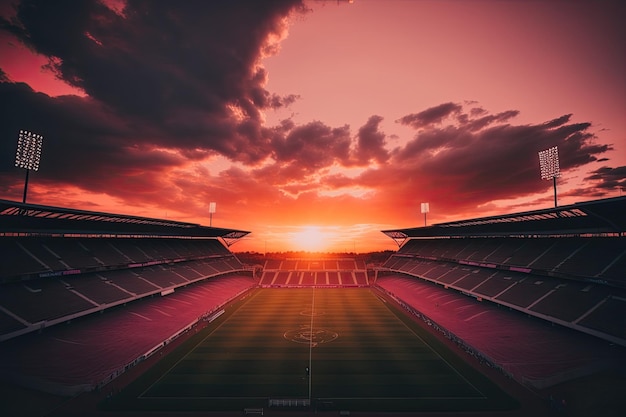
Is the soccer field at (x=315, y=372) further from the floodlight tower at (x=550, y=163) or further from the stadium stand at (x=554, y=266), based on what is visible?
the floodlight tower at (x=550, y=163)

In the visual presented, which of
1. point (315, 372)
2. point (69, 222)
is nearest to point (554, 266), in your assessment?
point (315, 372)

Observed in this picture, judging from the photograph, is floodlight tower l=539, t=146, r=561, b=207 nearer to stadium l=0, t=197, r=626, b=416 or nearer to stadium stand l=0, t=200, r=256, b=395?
stadium l=0, t=197, r=626, b=416

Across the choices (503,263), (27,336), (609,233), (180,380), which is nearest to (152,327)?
(27,336)

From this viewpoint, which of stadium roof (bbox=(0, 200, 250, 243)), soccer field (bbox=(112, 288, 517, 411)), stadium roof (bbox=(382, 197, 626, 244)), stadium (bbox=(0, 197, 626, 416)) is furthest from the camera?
stadium roof (bbox=(0, 200, 250, 243))

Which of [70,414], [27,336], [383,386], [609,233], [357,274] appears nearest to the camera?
[70,414]

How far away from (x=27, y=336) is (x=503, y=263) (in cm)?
6244

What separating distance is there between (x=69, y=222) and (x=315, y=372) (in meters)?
41.1

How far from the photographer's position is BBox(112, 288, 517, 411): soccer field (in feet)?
66.9

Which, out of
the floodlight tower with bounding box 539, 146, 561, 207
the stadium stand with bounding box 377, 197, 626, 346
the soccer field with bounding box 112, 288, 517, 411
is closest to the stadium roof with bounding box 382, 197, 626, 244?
the stadium stand with bounding box 377, 197, 626, 346

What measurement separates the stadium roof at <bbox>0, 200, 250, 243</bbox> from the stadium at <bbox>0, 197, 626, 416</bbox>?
9.5 inches

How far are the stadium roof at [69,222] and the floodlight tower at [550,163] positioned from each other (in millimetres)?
64494

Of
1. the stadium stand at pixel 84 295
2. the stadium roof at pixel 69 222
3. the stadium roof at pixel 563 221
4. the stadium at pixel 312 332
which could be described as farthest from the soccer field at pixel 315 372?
the stadium roof at pixel 69 222

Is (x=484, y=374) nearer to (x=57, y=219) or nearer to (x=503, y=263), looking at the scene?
(x=503, y=263)

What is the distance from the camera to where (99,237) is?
49.3 meters
